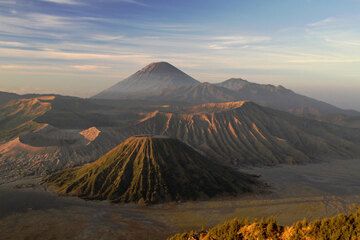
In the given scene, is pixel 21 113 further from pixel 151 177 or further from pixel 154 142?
pixel 151 177

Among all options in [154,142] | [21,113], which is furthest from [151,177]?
[21,113]

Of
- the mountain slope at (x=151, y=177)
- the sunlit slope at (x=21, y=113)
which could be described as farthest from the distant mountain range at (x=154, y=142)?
the sunlit slope at (x=21, y=113)

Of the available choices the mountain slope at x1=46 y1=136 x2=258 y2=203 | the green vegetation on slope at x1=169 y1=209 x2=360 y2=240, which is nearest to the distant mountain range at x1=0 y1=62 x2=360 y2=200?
the mountain slope at x1=46 y1=136 x2=258 y2=203

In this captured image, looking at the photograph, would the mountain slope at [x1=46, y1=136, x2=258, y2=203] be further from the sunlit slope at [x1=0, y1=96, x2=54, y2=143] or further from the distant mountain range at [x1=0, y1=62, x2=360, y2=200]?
the sunlit slope at [x1=0, y1=96, x2=54, y2=143]

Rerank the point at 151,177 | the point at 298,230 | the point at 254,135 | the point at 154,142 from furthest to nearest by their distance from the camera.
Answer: the point at 254,135
the point at 154,142
the point at 151,177
the point at 298,230

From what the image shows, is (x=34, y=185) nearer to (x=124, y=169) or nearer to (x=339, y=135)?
(x=124, y=169)

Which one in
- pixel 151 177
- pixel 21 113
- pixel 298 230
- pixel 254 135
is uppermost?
pixel 298 230
